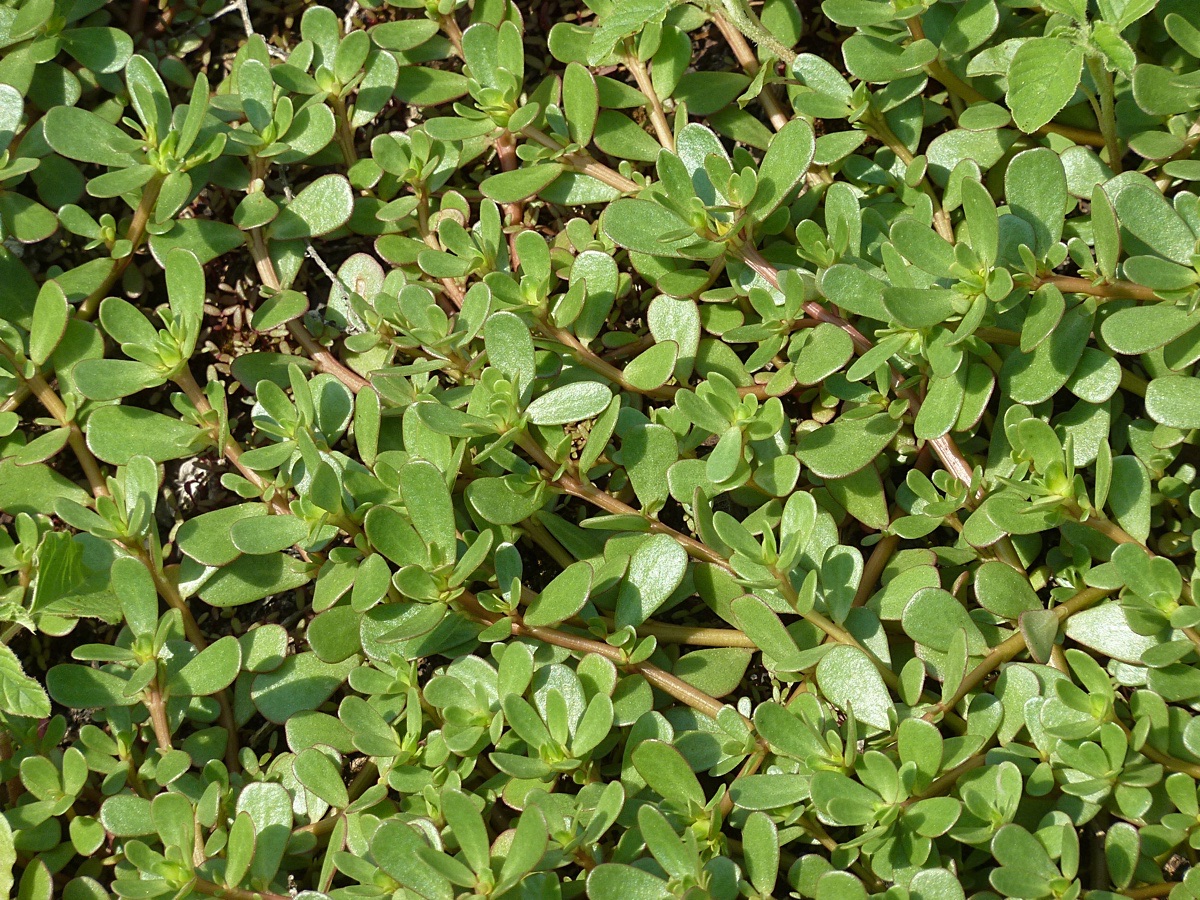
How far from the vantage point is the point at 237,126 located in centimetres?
252

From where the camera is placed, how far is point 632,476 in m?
2.09

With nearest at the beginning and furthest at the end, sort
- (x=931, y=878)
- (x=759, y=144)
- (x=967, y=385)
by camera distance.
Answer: (x=931, y=878) < (x=967, y=385) < (x=759, y=144)

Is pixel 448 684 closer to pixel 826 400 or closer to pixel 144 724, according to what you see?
pixel 144 724

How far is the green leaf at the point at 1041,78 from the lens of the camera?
1.91m

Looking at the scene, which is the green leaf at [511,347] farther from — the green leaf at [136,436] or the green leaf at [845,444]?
the green leaf at [136,436]

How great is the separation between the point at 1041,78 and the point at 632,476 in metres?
1.03

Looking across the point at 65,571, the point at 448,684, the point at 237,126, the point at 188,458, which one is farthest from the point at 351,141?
the point at 448,684

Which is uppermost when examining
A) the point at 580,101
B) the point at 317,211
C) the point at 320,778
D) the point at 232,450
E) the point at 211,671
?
the point at 580,101

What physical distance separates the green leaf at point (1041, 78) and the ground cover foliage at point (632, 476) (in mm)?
15

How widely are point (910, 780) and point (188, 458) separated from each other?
1.74m

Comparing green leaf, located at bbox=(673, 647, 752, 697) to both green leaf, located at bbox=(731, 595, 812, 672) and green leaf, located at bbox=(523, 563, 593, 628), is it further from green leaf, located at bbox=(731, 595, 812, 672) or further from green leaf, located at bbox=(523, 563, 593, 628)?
green leaf, located at bbox=(523, 563, 593, 628)

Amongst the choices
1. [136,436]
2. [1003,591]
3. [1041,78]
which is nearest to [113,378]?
[136,436]

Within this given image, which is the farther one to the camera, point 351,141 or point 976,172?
point 351,141

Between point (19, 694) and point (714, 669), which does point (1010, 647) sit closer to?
point (714, 669)
